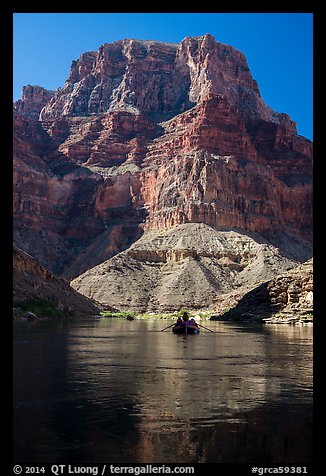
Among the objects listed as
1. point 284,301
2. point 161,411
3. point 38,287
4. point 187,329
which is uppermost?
point 38,287

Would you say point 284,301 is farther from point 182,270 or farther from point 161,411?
point 182,270

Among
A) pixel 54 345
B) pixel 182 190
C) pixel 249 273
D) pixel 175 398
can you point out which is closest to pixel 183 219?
pixel 182 190

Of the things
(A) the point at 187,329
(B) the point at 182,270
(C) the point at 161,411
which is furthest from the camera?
(B) the point at 182,270

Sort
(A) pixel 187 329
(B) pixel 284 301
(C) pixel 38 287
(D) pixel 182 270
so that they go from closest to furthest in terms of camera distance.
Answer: (A) pixel 187 329 → (C) pixel 38 287 → (B) pixel 284 301 → (D) pixel 182 270

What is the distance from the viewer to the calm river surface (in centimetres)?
900

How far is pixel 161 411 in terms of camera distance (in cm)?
1227

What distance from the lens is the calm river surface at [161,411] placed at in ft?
29.5

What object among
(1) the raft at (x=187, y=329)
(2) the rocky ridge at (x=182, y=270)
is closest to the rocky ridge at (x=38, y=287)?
(1) the raft at (x=187, y=329)

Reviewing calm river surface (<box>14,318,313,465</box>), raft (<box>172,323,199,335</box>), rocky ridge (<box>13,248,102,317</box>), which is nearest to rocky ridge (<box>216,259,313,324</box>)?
raft (<box>172,323,199,335</box>)

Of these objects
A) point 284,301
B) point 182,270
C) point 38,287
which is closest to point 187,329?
point 284,301

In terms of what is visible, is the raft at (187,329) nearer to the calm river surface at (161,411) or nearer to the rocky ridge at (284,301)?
the calm river surface at (161,411)

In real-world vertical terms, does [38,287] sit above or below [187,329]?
above

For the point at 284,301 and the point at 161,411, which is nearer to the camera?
the point at 161,411
